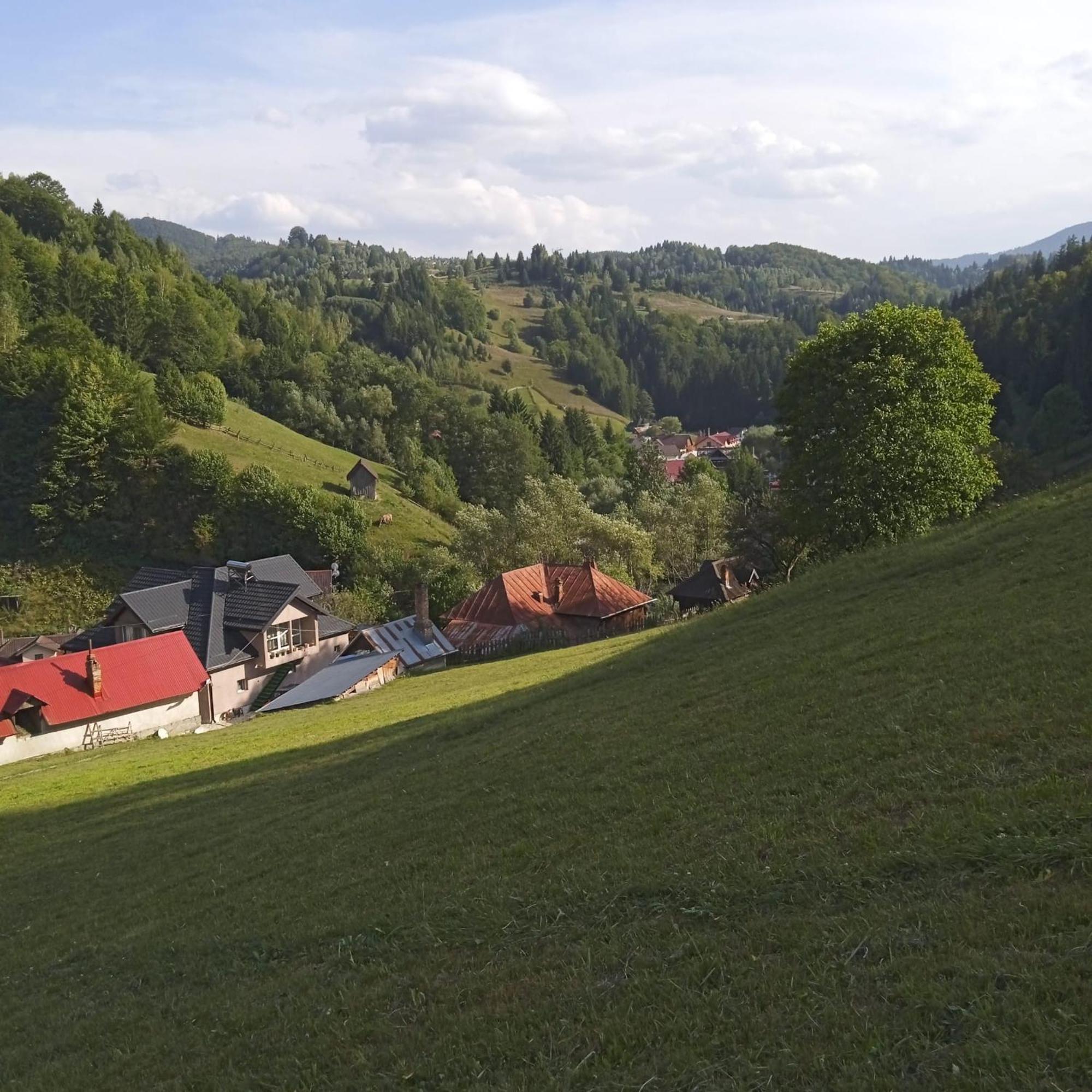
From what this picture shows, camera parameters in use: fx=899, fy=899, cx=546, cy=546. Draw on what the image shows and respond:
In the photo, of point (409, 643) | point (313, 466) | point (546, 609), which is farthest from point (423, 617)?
point (313, 466)

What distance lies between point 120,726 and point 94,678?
271cm

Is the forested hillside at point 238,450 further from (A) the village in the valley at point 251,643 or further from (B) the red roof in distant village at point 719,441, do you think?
(B) the red roof in distant village at point 719,441

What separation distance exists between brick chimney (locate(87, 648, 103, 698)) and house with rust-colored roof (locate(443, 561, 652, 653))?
58.9 feet

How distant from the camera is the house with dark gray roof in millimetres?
52781

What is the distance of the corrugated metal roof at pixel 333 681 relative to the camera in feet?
141

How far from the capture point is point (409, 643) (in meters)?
49.8

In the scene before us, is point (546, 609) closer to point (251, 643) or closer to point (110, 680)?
point (251, 643)

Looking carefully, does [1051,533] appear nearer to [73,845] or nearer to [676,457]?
[73,845]

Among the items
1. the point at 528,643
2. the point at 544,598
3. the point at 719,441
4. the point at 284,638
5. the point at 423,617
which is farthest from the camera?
the point at 719,441

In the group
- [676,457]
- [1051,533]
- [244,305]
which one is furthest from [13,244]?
[1051,533]

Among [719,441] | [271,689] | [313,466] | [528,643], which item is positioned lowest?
[271,689]

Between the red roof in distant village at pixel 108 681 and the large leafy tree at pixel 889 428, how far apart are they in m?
32.3

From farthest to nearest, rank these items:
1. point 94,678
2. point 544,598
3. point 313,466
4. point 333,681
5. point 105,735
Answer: point 313,466, point 544,598, point 333,681, point 105,735, point 94,678

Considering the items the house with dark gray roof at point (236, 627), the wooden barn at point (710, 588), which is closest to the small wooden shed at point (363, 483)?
the house with dark gray roof at point (236, 627)
